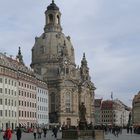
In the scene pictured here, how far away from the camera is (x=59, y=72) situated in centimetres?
17425

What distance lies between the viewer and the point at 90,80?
198 m

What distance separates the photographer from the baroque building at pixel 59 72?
566 feet

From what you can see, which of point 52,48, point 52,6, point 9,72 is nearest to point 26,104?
point 9,72

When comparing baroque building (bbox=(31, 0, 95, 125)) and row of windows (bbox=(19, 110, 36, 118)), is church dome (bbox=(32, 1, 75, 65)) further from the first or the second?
A: row of windows (bbox=(19, 110, 36, 118))

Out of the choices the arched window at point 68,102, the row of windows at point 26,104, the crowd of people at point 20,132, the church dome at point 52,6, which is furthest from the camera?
the church dome at point 52,6

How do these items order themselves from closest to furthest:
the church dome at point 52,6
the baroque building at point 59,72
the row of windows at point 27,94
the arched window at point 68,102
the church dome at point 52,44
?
the row of windows at point 27,94, the baroque building at point 59,72, the arched window at point 68,102, the church dome at point 52,44, the church dome at point 52,6

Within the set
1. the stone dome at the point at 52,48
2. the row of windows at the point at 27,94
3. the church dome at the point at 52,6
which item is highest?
the church dome at the point at 52,6

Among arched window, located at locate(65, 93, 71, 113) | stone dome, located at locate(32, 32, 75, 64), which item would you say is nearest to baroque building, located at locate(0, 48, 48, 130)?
arched window, located at locate(65, 93, 71, 113)

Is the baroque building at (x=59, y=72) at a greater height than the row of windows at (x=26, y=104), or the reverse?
the baroque building at (x=59, y=72)

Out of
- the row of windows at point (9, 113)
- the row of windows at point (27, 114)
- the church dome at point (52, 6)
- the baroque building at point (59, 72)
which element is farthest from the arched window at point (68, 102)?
the row of windows at point (9, 113)

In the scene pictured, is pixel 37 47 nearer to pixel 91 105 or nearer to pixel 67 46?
pixel 67 46

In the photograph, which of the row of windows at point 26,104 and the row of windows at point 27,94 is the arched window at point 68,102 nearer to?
the row of windows at point 26,104

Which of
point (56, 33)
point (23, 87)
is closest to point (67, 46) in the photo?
point (56, 33)

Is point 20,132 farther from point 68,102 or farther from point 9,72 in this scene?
point 68,102
